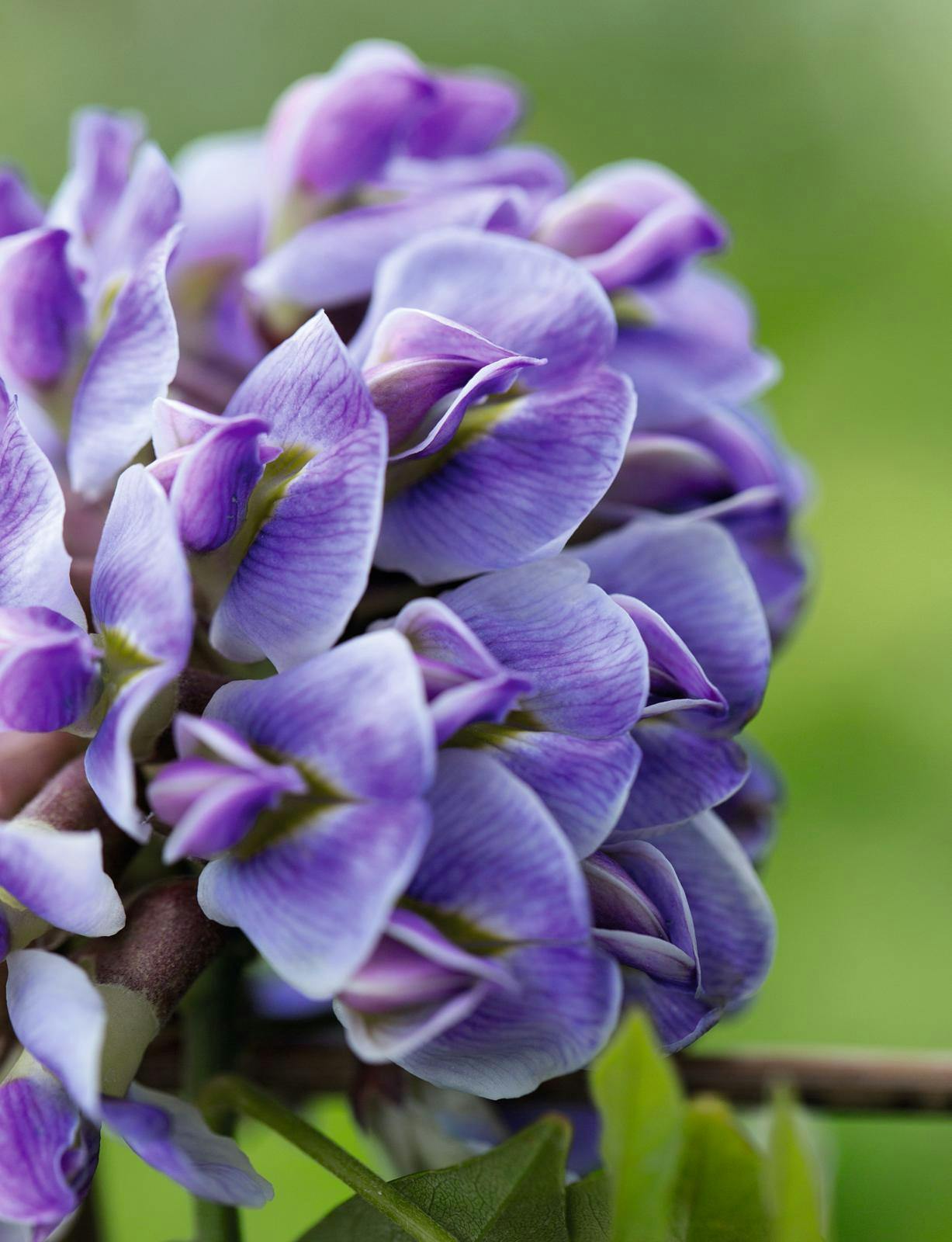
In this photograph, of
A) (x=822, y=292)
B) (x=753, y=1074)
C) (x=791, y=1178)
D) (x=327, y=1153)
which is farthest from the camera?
(x=822, y=292)

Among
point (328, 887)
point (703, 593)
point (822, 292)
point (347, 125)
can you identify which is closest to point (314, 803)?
point (328, 887)

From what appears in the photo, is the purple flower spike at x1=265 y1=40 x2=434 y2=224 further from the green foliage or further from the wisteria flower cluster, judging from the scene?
the green foliage

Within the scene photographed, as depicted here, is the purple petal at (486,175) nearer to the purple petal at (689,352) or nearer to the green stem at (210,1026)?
the purple petal at (689,352)

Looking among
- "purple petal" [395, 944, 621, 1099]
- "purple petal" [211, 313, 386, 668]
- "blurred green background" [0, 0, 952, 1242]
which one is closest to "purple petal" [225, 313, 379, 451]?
"purple petal" [211, 313, 386, 668]

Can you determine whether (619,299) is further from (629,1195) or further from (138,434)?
(629,1195)

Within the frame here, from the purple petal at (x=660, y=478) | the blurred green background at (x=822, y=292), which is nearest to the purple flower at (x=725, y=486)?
the purple petal at (x=660, y=478)

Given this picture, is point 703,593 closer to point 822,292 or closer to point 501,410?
point 501,410

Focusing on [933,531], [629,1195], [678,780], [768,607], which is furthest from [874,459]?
[629,1195]
